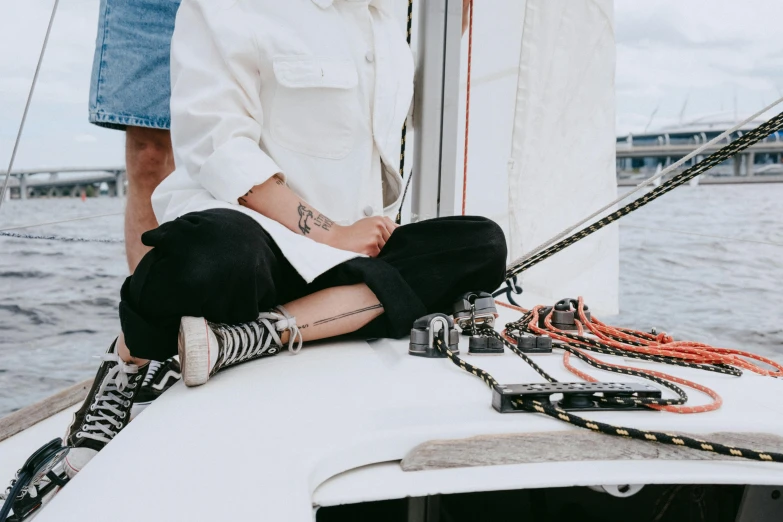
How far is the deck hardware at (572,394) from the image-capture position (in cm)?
68

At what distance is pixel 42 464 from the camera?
875mm

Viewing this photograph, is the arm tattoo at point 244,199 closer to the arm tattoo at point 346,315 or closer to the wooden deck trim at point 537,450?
the arm tattoo at point 346,315

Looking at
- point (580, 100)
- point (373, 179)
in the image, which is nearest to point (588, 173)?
point (580, 100)

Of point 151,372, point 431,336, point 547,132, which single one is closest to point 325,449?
point 431,336

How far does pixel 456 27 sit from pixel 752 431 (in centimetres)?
128

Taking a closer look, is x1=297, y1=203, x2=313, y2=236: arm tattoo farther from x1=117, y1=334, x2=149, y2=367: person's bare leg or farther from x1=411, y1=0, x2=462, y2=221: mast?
x1=411, y1=0, x2=462, y2=221: mast

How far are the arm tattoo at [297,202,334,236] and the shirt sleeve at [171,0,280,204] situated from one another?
8cm

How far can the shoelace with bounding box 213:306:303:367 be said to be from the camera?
871 millimetres

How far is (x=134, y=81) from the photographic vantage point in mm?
1521

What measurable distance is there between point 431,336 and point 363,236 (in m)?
0.28

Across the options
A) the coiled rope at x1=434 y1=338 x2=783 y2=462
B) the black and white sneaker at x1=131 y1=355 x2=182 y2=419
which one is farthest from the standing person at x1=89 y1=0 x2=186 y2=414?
the coiled rope at x1=434 y1=338 x2=783 y2=462

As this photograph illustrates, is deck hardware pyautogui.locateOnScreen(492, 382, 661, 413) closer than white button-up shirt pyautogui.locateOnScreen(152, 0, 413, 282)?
Yes

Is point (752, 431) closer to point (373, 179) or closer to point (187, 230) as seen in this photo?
point (187, 230)

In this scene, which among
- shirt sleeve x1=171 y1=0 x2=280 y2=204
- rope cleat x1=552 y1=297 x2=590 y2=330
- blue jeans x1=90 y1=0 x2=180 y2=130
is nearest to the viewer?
shirt sleeve x1=171 y1=0 x2=280 y2=204
